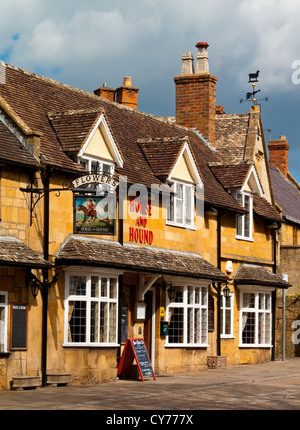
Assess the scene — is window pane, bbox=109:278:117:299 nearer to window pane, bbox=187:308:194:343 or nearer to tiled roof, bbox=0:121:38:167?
tiled roof, bbox=0:121:38:167

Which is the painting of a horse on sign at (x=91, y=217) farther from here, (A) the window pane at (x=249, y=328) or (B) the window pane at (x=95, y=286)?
(A) the window pane at (x=249, y=328)

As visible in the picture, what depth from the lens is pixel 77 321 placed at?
22656mm

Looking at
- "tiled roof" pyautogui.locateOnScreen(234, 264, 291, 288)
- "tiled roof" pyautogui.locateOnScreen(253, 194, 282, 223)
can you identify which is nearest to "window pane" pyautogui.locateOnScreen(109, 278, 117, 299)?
"tiled roof" pyautogui.locateOnScreen(234, 264, 291, 288)

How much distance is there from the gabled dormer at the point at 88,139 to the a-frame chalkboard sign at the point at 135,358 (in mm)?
4643

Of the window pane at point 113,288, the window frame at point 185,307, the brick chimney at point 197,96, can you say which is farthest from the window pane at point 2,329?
the brick chimney at point 197,96

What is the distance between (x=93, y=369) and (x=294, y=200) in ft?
88.6

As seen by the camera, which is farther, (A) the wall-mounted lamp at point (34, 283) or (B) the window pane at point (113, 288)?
(B) the window pane at point (113, 288)

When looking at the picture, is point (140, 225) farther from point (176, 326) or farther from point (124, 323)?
point (176, 326)

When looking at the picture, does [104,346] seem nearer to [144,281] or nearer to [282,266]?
[144,281]

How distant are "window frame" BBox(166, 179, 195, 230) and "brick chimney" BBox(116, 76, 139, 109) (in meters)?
8.06

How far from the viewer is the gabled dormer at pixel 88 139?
2357 cm

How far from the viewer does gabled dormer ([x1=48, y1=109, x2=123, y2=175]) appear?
2357 cm

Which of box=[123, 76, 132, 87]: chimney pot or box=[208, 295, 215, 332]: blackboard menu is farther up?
box=[123, 76, 132, 87]: chimney pot

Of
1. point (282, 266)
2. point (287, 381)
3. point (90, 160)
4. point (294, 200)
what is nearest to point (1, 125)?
point (90, 160)
